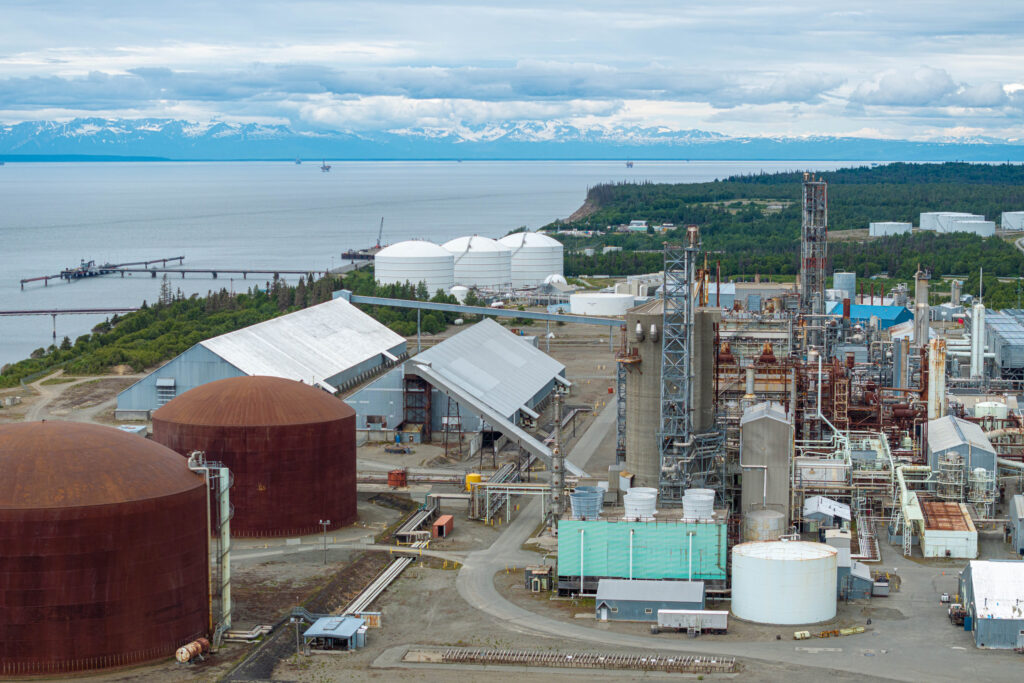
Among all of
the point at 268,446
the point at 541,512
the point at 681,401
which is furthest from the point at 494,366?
the point at 681,401

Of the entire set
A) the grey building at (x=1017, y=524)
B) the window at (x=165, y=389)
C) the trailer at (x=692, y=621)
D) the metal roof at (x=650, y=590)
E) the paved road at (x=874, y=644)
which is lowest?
the paved road at (x=874, y=644)

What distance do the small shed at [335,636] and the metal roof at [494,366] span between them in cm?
2769

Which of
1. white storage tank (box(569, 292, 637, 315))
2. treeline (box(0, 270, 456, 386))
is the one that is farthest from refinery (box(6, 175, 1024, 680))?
white storage tank (box(569, 292, 637, 315))

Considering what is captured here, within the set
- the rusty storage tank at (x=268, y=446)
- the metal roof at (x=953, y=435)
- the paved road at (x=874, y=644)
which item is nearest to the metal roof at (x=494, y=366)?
the rusty storage tank at (x=268, y=446)

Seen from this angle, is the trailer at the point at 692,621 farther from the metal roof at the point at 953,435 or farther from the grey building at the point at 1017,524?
the metal roof at the point at 953,435

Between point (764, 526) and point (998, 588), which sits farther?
point (764, 526)

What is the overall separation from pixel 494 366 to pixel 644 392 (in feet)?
76.7

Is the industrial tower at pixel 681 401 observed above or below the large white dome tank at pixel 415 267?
Answer: below

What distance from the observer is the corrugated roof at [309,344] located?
72.1 metres

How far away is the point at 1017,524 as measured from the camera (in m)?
48.3

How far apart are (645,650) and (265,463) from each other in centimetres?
1821

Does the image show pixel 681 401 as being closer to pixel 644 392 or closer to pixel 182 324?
pixel 644 392

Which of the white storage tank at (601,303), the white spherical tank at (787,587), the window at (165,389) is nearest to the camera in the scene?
the white spherical tank at (787,587)

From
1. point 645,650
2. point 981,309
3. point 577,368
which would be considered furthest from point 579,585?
point 577,368
